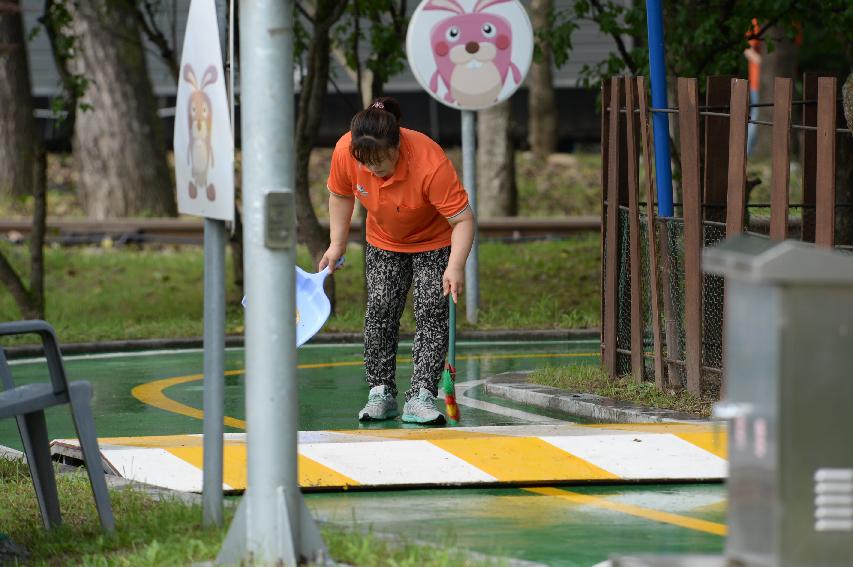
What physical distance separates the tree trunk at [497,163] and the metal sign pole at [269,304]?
56.1ft

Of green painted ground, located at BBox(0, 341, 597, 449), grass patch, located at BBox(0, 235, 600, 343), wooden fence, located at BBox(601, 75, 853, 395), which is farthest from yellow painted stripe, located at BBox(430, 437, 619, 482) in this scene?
grass patch, located at BBox(0, 235, 600, 343)

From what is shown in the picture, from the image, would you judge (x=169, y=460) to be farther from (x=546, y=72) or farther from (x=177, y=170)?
(x=546, y=72)

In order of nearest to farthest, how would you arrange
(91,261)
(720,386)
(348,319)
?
(720,386) < (348,319) < (91,261)

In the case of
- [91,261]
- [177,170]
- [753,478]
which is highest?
[177,170]

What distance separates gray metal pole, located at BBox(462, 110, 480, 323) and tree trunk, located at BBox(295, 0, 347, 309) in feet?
4.02

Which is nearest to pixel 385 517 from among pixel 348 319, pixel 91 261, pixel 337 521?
pixel 337 521

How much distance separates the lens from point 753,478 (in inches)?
143

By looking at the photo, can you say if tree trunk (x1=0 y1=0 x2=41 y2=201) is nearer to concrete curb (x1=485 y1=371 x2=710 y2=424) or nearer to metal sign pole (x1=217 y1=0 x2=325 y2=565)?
concrete curb (x1=485 y1=371 x2=710 y2=424)

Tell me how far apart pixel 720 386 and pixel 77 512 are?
11.7 ft

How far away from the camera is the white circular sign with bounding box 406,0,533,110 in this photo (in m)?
11.6

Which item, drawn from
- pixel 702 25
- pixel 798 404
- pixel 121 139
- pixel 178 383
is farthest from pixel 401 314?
pixel 121 139

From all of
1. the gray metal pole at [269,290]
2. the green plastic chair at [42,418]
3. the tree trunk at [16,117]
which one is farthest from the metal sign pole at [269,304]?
the tree trunk at [16,117]

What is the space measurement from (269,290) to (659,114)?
4919mm

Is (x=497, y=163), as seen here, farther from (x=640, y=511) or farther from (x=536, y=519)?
(x=536, y=519)
